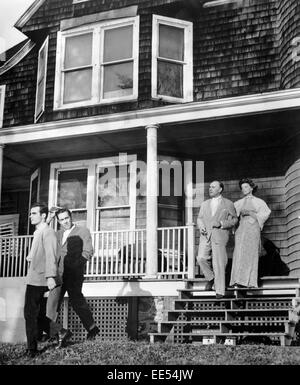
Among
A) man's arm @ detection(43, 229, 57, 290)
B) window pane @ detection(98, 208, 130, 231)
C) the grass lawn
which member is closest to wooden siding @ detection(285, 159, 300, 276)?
window pane @ detection(98, 208, 130, 231)

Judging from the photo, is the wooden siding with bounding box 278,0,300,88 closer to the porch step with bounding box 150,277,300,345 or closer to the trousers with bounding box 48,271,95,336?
the porch step with bounding box 150,277,300,345

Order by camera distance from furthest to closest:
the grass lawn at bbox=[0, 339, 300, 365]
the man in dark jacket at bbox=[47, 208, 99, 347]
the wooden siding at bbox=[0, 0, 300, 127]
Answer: the wooden siding at bbox=[0, 0, 300, 127] → the man in dark jacket at bbox=[47, 208, 99, 347] → the grass lawn at bbox=[0, 339, 300, 365]

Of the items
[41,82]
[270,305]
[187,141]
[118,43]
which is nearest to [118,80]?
[118,43]

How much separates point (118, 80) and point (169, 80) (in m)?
0.91

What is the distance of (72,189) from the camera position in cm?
1290

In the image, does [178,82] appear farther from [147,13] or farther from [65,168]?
[65,168]

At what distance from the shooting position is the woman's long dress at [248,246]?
9.12 meters

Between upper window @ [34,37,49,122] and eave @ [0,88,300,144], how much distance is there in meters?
1.32

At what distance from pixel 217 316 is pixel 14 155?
5.45 metres

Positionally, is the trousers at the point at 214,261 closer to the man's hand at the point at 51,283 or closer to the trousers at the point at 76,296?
the trousers at the point at 76,296

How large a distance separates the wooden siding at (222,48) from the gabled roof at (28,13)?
0.56 meters

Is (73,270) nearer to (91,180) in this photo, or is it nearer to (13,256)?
(13,256)

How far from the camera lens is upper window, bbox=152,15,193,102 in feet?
40.2

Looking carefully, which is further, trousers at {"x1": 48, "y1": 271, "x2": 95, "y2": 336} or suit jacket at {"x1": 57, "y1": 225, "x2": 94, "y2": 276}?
suit jacket at {"x1": 57, "y1": 225, "x2": 94, "y2": 276}
